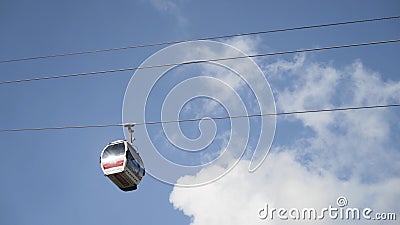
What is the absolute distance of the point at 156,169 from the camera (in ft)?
51.5

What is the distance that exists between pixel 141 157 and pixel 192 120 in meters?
2.21

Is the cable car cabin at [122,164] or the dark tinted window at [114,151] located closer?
the cable car cabin at [122,164]

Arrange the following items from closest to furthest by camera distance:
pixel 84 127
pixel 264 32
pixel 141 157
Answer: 1. pixel 264 32
2. pixel 84 127
3. pixel 141 157

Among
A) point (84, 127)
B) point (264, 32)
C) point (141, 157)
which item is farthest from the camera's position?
point (141, 157)

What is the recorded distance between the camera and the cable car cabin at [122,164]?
13.9m

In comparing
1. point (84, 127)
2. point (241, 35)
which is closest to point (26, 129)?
point (84, 127)

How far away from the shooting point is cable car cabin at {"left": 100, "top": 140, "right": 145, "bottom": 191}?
1394cm

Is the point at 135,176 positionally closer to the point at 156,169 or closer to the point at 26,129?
the point at 156,169

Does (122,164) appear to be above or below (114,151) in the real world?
below

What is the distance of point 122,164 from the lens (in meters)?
13.9

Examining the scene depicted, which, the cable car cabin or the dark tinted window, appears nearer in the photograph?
the cable car cabin

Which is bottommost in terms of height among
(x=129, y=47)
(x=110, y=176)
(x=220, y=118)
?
(x=110, y=176)

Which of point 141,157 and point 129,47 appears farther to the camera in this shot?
point 141,157

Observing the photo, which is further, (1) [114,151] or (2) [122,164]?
(1) [114,151]
